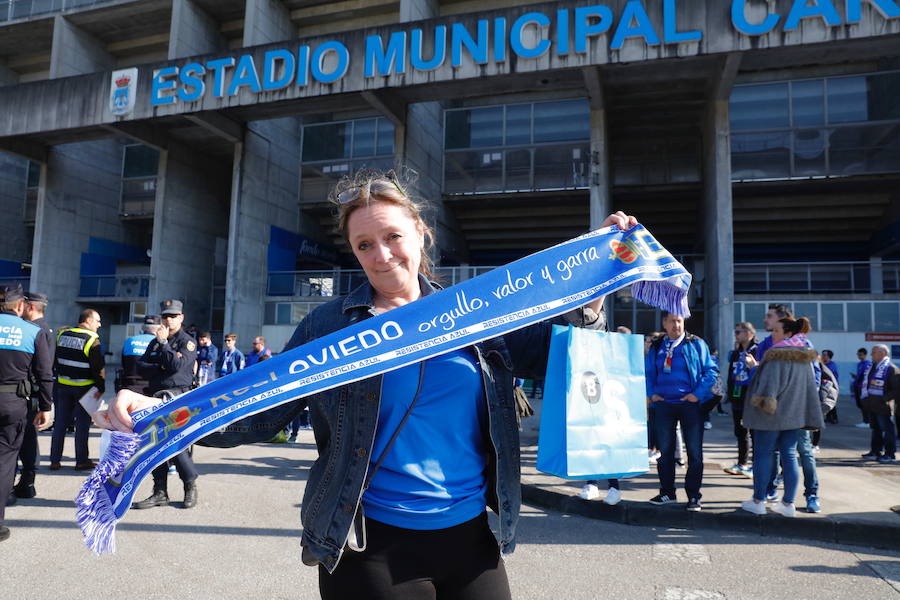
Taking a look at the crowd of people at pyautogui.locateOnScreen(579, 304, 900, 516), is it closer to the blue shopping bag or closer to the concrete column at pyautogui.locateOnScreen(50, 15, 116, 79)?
the blue shopping bag

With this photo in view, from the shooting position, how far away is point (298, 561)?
4070 mm

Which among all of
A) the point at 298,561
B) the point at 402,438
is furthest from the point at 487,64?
the point at 402,438

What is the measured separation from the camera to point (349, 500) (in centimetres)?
149

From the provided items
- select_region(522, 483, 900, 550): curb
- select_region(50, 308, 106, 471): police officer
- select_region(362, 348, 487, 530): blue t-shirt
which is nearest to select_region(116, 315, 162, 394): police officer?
select_region(50, 308, 106, 471): police officer

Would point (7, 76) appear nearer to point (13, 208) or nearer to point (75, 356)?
point (13, 208)

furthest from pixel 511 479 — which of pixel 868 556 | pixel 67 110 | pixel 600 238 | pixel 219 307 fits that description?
pixel 219 307

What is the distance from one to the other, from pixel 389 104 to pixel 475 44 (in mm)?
3721

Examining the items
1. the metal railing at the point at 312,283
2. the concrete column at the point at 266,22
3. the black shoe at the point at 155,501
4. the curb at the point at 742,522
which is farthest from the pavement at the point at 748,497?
the concrete column at the point at 266,22

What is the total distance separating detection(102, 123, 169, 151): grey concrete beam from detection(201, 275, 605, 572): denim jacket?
23022 millimetres

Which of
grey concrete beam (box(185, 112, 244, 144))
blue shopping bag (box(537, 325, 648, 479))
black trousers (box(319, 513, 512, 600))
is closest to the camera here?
black trousers (box(319, 513, 512, 600))

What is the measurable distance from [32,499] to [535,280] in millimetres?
6028

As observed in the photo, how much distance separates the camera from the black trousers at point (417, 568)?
146 cm

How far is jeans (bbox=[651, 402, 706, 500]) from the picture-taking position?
5336 mm

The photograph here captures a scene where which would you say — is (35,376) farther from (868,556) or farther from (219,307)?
(219,307)
